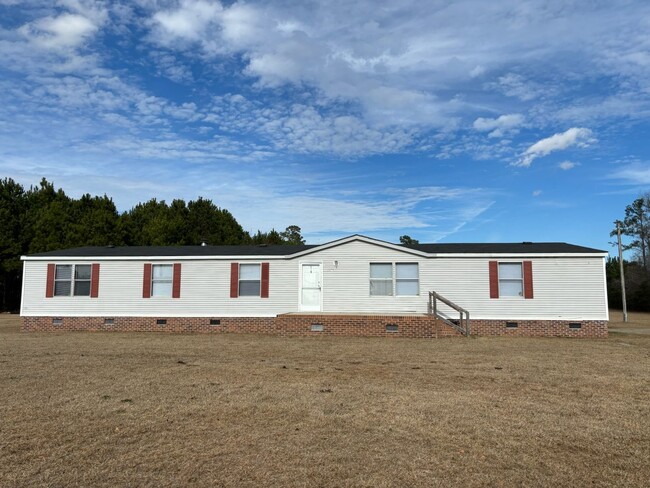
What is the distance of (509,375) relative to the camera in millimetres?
8156

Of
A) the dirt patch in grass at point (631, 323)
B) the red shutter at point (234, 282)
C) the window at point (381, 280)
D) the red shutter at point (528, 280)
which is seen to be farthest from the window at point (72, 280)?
the dirt patch in grass at point (631, 323)

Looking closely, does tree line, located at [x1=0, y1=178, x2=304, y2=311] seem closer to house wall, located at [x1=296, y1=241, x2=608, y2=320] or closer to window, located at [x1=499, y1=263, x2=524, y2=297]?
house wall, located at [x1=296, y1=241, x2=608, y2=320]

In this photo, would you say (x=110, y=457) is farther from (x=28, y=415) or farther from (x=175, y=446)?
(x=28, y=415)

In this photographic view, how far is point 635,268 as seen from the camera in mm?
41344

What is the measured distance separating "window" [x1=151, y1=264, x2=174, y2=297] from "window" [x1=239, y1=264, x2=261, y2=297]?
2.64 m

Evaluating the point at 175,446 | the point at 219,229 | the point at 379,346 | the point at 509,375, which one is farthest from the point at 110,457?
the point at 219,229

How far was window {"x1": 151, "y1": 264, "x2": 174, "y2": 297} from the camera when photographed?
1766 cm

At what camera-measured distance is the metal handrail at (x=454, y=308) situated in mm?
14969

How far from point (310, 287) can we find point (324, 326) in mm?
2434

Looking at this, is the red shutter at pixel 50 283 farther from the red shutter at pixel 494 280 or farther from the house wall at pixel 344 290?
the red shutter at pixel 494 280

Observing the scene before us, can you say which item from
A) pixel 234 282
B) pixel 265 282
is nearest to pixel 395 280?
pixel 265 282

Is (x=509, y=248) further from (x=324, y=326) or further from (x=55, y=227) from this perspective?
(x=55, y=227)

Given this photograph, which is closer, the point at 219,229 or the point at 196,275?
the point at 196,275

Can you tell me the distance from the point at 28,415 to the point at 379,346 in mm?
8404
